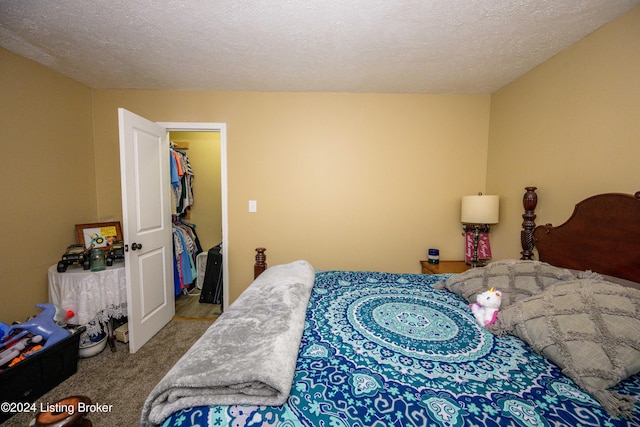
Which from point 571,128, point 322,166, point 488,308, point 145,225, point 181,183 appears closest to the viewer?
point 488,308

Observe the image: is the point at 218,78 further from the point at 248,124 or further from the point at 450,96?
the point at 450,96

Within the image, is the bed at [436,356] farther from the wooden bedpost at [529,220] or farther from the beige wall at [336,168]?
the beige wall at [336,168]

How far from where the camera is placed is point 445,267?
8.03 ft

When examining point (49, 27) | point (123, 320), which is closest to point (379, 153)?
point (49, 27)

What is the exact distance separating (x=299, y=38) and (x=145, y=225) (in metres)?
1.97

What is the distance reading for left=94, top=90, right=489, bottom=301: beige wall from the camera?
2.59 meters

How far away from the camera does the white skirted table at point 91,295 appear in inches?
77.1

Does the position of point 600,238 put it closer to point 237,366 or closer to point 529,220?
point 529,220

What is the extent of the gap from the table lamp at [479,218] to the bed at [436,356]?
0.72m

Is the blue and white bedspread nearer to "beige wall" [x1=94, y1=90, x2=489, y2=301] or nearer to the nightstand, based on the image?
the nightstand

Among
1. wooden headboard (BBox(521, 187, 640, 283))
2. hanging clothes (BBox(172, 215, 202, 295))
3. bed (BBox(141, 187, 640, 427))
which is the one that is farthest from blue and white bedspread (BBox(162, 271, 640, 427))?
hanging clothes (BBox(172, 215, 202, 295))

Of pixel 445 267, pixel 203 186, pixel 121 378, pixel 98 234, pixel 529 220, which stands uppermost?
pixel 203 186

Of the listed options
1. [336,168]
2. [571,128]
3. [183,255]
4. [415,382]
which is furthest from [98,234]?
[571,128]

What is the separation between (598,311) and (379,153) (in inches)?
79.2
